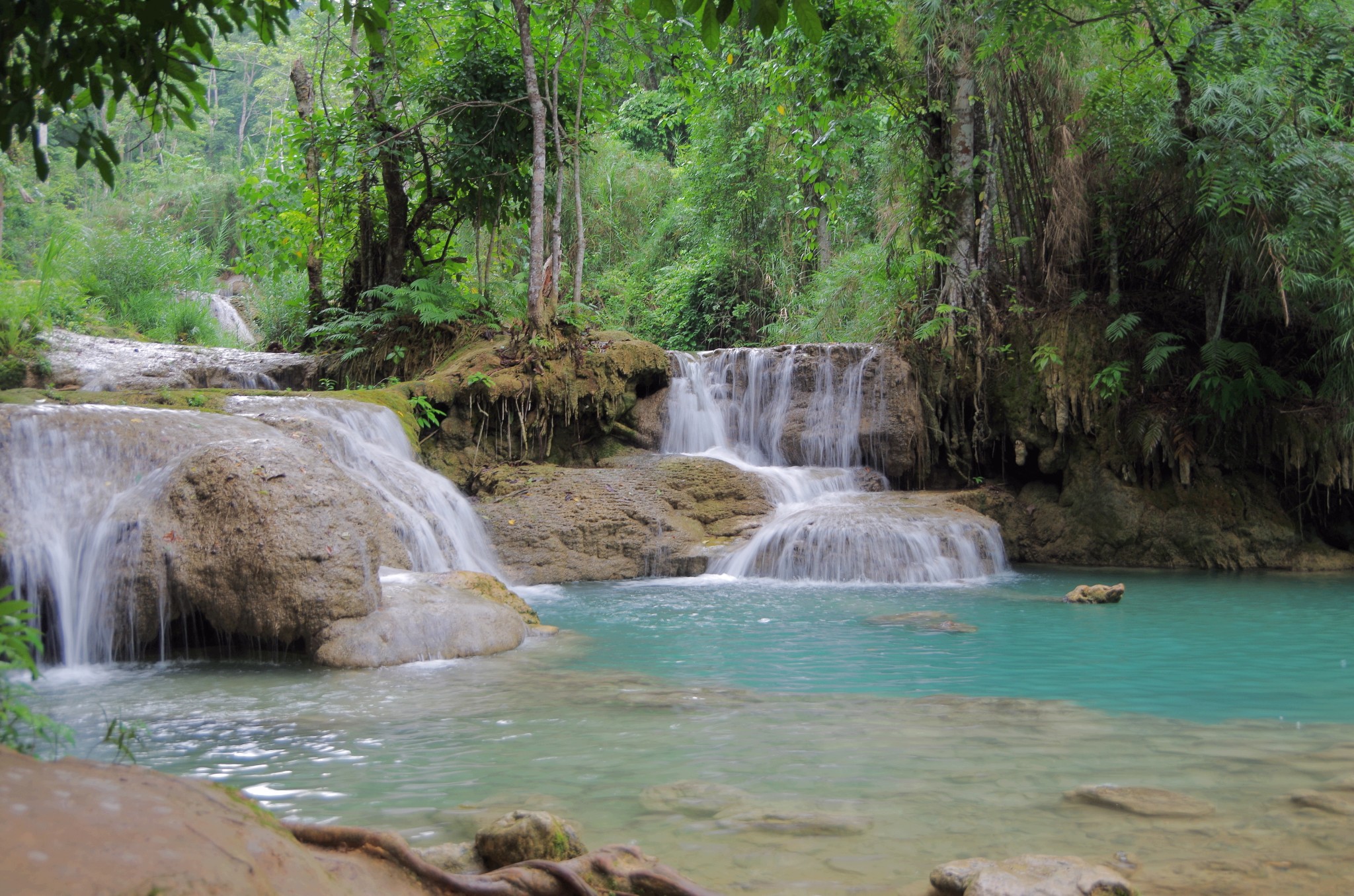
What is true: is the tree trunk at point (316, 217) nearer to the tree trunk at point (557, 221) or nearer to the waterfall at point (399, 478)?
the tree trunk at point (557, 221)

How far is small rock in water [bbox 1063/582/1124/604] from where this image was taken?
8.03m

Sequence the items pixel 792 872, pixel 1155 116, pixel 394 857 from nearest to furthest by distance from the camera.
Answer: pixel 394 857 → pixel 792 872 → pixel 1155 116

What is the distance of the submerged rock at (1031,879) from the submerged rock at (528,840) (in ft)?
3.26

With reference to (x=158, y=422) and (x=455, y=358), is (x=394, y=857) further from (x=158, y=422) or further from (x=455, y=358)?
(x=455, y=358)

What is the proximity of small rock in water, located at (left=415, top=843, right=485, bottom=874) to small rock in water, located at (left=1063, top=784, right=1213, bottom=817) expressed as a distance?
2021mm

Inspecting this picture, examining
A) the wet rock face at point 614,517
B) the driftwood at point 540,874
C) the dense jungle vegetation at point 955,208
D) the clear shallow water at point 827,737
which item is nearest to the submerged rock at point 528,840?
the driftwood at point 540,874

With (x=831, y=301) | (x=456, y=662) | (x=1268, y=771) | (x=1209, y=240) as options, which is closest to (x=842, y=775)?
(x=1268, y=771)

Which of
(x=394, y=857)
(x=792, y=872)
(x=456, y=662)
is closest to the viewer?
(x=394, y=857)

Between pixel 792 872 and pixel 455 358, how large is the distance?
976cm

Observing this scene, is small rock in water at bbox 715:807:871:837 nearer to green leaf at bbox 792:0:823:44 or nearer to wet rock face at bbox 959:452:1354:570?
green leaf at bbox 792:0:823:44

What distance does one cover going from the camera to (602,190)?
23047 mm

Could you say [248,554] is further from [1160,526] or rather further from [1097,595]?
[1160,526]

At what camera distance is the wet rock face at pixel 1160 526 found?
10.4 meters

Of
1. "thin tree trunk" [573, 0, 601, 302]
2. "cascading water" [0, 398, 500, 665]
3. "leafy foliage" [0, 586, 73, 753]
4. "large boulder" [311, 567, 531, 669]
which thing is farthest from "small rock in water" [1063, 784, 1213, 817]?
"thin tree trunk" [573, 0, 601, 302]
